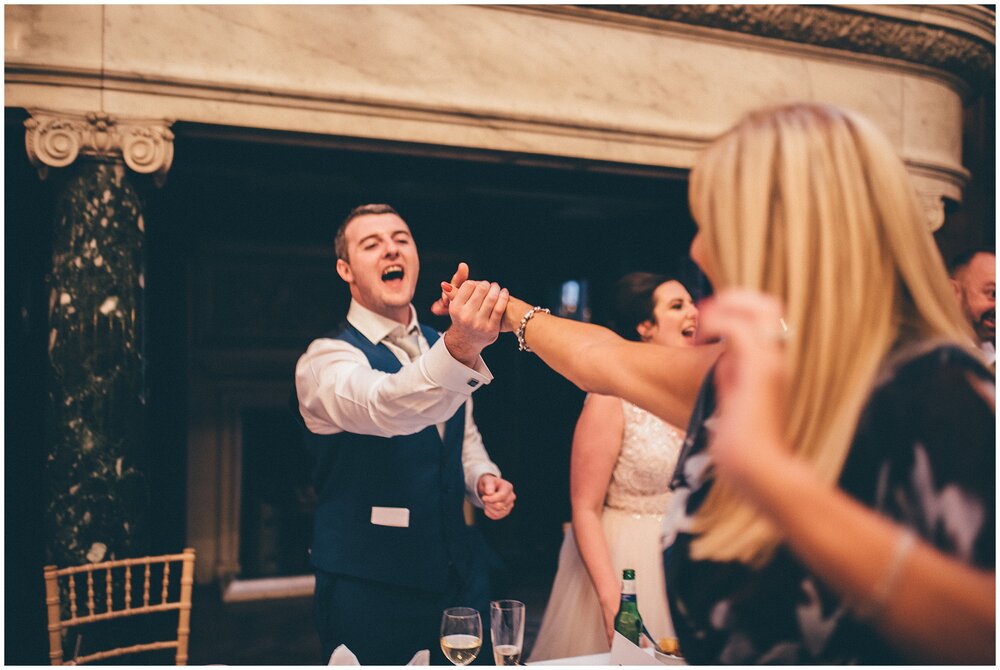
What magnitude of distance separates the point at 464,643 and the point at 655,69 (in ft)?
8.34

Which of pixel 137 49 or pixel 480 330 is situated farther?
pixel 137 49

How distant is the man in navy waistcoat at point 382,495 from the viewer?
76.9 inches

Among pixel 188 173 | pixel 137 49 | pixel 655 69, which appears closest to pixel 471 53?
pixel 655 69

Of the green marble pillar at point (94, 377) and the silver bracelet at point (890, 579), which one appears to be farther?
the green marble pillar at point (94, 377)

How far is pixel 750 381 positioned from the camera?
0.58 meters

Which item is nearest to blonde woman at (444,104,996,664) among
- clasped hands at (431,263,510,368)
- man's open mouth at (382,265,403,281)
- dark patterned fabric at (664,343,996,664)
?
dark patterned fabric at (664,343,996,664)

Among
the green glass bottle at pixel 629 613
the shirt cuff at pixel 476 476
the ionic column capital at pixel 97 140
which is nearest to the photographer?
the green glass bottle at pixel 629 613

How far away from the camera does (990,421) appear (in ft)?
2.02

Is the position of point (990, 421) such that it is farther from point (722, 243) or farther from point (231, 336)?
point (231, 336)

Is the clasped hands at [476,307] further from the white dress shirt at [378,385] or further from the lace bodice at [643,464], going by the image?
the lace bodice at [643,464]

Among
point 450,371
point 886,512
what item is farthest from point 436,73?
point 886,512

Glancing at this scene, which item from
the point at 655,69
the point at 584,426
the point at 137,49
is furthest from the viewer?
the point at 655,69

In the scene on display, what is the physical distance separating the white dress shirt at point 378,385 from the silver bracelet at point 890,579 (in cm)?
93

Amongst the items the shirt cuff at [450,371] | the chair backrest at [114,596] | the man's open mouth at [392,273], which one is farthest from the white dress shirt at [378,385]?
the chair backrest at [114,596]
